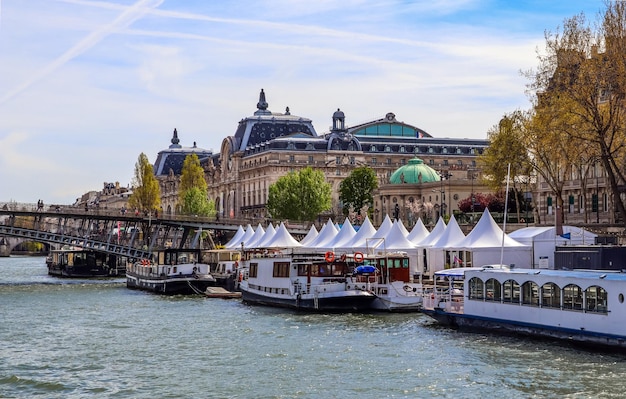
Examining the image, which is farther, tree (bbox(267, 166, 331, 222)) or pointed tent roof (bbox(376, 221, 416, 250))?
tree (bbox(267, 166, 331, 222))

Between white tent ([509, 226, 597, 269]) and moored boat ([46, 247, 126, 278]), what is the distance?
74790 mm

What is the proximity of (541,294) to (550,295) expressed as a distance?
0.61m

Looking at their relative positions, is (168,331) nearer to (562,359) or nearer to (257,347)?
(257,347)

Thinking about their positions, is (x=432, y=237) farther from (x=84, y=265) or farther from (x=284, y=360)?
(x=84, y=265)

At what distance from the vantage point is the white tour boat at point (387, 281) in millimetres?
64938

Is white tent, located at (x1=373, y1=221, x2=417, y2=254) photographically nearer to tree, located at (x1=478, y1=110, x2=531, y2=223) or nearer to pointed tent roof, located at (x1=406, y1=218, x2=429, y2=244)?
pointed tent roof, located at (x1=406, y1=218, x2=429, y2=244)

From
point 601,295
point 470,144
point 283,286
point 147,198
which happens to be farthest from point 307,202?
point 601,295

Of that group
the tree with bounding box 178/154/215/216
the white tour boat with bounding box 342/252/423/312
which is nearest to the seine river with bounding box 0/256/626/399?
the white tour boat with bounding box 342/252/423/312

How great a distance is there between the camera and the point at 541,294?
49.5m

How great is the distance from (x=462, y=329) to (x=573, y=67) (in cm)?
2004

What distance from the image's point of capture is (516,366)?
1670 inches

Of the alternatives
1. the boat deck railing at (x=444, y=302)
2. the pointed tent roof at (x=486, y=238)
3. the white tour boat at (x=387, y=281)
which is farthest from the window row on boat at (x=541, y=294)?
the pointed tent roof at (x=486, y=238)

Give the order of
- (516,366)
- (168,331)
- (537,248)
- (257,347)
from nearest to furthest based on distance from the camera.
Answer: (516,366)
(257,347)
(168,331)
(537,248)

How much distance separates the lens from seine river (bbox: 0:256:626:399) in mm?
38875
